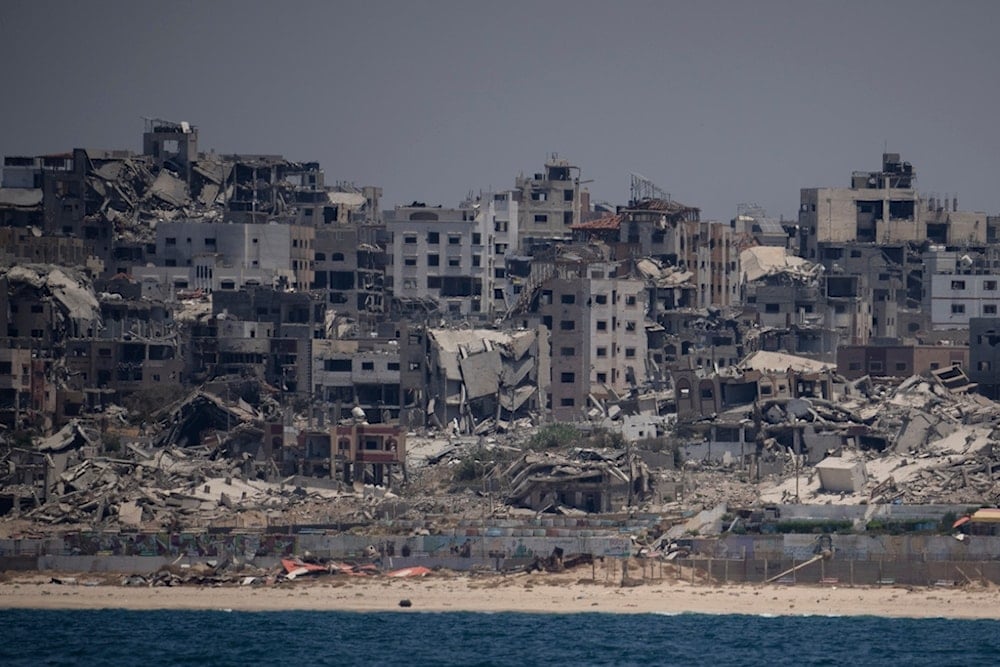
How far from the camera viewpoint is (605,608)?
86812 mm

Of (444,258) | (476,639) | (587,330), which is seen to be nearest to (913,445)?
(587,330)

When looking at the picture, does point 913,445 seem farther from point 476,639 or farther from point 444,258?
point 444,258

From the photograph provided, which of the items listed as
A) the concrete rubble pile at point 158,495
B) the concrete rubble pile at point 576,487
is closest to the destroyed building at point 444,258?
the concrete rubble pile at point 158,495

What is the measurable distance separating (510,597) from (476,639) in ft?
6.40

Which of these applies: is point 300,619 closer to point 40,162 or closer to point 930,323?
point 930,323

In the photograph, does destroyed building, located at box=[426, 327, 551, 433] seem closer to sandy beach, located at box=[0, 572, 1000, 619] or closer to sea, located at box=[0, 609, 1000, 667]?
sea, located at box=[0, 609, 1000, 667]

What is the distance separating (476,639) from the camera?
88.6 m

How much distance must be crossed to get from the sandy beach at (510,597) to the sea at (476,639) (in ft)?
2.62

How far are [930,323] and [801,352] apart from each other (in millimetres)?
13126

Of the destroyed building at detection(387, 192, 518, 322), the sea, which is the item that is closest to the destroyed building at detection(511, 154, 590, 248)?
the destroyed building at detection(387, 192, 518, 322)

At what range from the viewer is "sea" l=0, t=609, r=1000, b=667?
84812 millimetres

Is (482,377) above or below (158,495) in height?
above

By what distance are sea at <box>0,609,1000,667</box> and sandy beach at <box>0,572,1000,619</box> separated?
2.62ft

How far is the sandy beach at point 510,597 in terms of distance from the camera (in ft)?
282
